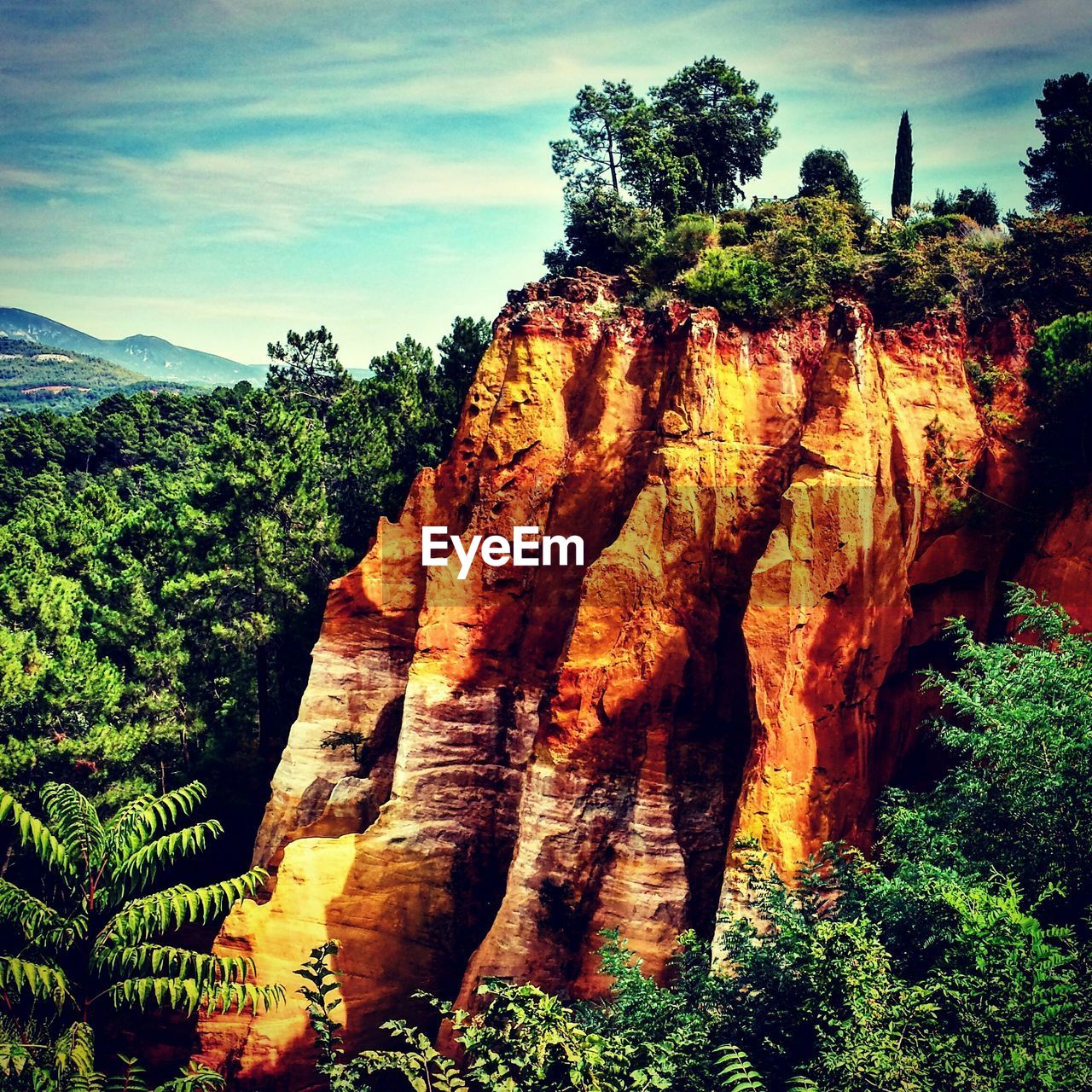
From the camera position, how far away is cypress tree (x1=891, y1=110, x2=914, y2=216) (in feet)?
124

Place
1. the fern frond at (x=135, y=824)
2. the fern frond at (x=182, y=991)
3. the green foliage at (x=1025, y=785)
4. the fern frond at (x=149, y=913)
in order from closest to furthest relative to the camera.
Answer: the fern frond at (x=182, y=991)
the fern frond at (x=149, y=913)
the fern frond at (x=135, y=824)
the green foliage at (x=1025, y=785)

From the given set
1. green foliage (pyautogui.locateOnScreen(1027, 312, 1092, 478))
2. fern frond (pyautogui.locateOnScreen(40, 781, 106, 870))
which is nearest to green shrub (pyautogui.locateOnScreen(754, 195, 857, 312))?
green foliage (pyautogui.locateOnScreen(1027, 312, 1092, 478))

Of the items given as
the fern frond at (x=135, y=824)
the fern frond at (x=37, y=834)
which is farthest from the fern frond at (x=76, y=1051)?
the fern frond at (x=135, y=824)

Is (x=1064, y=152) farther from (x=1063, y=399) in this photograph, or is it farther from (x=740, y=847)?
(x=740, y=847)

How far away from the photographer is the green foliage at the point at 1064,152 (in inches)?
1064

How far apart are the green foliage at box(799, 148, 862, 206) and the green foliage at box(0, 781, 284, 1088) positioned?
3096 centimetres

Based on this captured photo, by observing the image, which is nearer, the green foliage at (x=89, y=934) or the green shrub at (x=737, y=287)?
the green foliage at (x=89, y=934)

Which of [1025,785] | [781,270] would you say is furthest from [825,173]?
[1025,785]

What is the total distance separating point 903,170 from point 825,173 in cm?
322

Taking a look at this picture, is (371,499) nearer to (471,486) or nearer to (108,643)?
(108,643)

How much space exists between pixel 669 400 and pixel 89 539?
1256 inches

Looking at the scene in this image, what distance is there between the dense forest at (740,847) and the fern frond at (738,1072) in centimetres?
11

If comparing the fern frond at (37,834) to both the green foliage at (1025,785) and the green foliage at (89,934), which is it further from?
the green foliage at (1025,785)

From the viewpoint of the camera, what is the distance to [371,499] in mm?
39969
